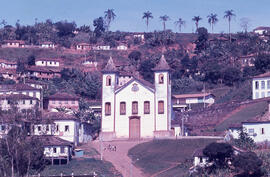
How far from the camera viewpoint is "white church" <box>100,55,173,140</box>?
7862cm

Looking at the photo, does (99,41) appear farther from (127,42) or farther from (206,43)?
(206,43)

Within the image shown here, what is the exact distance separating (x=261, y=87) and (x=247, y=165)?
39.8m

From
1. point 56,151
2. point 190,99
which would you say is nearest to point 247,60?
point 190,99

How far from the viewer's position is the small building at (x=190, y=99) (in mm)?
106188

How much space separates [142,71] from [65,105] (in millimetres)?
32676

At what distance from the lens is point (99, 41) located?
160500 millimetres

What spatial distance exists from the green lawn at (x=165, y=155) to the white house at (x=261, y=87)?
81.2ft

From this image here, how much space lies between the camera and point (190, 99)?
4252 inches

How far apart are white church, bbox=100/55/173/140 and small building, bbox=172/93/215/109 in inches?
1029

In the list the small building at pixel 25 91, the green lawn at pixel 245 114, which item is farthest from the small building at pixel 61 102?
the green lawn at pixel 245 114

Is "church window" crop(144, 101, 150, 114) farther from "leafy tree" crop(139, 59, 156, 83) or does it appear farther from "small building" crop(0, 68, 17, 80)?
"small building" crop(0, 68, 17, 80)

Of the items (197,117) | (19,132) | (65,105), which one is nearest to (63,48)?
(65,105)

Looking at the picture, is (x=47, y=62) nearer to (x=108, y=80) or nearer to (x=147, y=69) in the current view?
(x=147, y=69)

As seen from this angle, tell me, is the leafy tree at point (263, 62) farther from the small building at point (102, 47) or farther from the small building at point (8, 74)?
the small building at point (102, 47)
